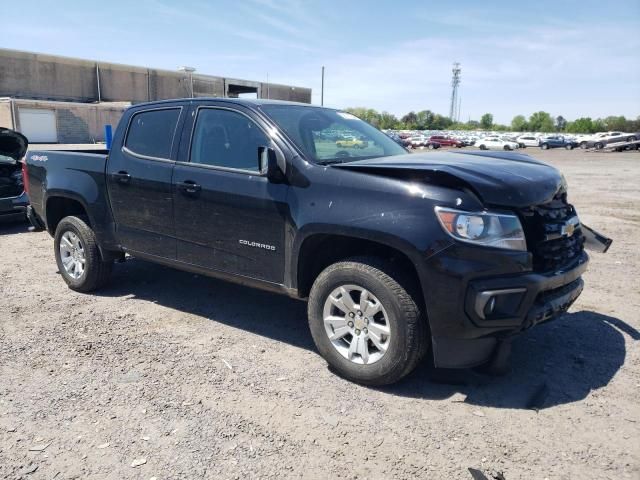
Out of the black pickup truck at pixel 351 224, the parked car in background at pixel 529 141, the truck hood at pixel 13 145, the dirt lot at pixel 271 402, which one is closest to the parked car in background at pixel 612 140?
the parked car in background at pixel 529 141

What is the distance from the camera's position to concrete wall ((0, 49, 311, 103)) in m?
51.1

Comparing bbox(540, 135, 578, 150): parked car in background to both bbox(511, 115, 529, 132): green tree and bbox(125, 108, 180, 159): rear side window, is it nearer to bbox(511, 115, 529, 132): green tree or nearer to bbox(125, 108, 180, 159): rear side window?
bbox(125, 108, 180, 159): rear side window

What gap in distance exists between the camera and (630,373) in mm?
3762

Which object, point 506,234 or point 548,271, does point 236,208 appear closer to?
point 506,234

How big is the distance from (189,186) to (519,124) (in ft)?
519

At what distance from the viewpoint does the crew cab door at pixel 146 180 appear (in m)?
4.62

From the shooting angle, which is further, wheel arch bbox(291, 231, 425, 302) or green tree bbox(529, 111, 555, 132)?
green tree bbox(529, 111, 555, 132)

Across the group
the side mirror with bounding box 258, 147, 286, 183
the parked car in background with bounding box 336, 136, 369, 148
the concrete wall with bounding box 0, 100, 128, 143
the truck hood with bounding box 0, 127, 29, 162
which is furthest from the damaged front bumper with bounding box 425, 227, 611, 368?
the concrete wall with bounding box 0, 100, 128, 143

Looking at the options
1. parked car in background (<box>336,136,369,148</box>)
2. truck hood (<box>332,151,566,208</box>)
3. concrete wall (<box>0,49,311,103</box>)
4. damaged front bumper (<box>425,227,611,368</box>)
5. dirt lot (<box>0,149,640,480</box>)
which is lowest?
dirt lot (<box>0,149,640,480</box>)

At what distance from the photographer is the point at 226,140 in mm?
4320

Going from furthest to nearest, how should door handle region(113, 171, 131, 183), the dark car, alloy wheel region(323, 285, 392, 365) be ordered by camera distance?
the dark car → door handle region(113, 171, 131, 183) → alloy wheel region(323, 285, 392, 365)

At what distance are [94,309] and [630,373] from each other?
4534 millimetres

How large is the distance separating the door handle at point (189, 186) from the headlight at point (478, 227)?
2035 millimetres

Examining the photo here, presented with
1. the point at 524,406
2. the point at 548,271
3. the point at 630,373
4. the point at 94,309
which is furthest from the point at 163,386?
the point at 630,373
